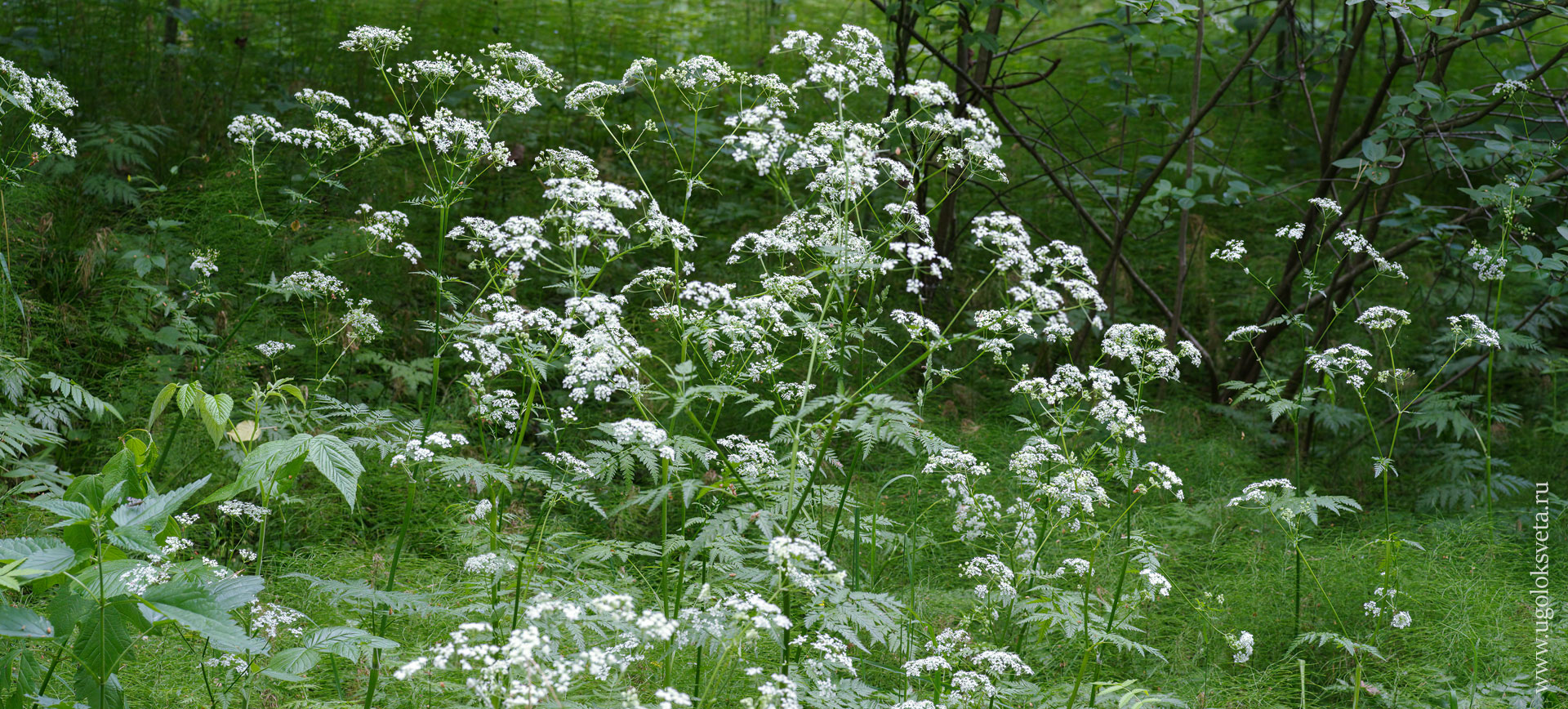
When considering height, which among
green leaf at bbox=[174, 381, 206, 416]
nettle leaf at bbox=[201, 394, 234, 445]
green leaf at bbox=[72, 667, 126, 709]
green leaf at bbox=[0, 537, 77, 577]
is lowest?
green leaf at bbox=[72, 667, 126, 709]

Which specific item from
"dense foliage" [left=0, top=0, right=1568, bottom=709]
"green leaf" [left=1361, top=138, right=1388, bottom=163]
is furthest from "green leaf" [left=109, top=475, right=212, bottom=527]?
"green leaf" [left=1361, top=138, right=1388, bottom=163]

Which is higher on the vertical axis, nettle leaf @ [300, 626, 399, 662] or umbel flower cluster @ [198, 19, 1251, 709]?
umbel flower cluster @ [198, 19, 1251, 709]

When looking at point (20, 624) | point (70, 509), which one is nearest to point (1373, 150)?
point (70, 509)

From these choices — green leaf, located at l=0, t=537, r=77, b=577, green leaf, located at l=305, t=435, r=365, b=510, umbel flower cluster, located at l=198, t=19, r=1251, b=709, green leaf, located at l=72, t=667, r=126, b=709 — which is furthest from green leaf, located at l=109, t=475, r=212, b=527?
umbel flower cluster, located at l=198, t=19, r=1251, b=709

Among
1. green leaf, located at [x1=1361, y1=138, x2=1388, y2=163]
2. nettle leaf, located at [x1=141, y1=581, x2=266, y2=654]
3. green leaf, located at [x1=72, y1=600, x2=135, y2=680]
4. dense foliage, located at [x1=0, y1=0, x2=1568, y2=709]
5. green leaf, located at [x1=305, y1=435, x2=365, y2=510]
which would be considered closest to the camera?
nettle leaf, located at [x1=141, y1=581, x2=266, y2=654]

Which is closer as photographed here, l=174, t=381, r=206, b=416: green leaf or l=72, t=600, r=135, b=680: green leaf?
l=72, t=600, r=135, b=680: green leaf

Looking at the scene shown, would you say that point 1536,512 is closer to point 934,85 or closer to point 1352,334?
point 1352,334

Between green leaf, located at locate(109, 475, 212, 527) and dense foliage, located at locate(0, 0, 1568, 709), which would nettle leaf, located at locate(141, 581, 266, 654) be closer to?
dense foliage, located at locate(0, 0, 1568, 709)

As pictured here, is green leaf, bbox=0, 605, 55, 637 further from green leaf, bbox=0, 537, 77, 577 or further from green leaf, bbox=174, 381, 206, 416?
green leaf, bbox=174, 381, 206, 416

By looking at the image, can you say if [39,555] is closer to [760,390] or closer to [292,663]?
[292,663]

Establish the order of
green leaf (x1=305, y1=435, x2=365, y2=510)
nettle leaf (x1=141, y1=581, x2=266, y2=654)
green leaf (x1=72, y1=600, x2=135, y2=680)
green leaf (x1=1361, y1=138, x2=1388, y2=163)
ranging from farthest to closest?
1. green leaf (x1=1361, y1=138, x2=1388, y2=163)
2. green leaf (x1=305, y1=435, x2=365, y2=510)
3. green leaf (x1=72, y1=600, x2=135, y2=680)
4. nettle leaf (x1=141, y1=581, x2=266, y2=654)

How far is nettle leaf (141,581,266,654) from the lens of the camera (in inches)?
73.1

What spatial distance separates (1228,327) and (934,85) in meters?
4.48

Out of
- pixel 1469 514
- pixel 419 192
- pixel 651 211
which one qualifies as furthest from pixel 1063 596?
pixel 419 192
